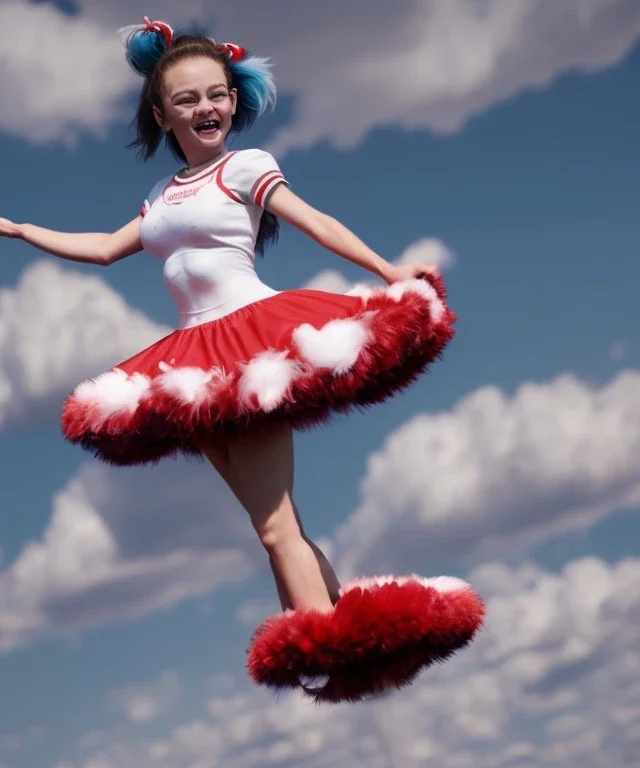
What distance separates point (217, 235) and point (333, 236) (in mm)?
503

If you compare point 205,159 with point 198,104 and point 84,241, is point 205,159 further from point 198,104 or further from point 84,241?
point 84,241

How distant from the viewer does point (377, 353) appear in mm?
4738

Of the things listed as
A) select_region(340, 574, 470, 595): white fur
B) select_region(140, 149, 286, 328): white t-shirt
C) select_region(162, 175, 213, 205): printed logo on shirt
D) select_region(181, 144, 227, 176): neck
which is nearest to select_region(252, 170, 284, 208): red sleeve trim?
select_region(140, 149, 286, 328): white t-shirt

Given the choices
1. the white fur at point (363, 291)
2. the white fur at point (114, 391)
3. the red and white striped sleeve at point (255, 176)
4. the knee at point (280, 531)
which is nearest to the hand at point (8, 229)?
the white fur at point (114, 391)

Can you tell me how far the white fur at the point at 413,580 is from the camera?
5129mm

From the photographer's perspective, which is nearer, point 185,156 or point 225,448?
point 225,448

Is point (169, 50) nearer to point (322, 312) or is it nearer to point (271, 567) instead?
point (322, 312)

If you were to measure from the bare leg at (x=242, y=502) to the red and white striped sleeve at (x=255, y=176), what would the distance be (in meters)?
0.97

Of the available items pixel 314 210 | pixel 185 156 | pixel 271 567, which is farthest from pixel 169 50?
pixel 271 567

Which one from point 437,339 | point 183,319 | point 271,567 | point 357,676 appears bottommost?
point 357,676

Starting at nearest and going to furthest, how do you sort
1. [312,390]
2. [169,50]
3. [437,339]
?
[312,390]
[437,339]
[169,50]

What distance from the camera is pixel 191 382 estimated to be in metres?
4.78

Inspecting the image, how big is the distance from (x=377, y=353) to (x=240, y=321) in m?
0.63

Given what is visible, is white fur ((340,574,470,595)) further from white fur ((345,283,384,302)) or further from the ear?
the ear
